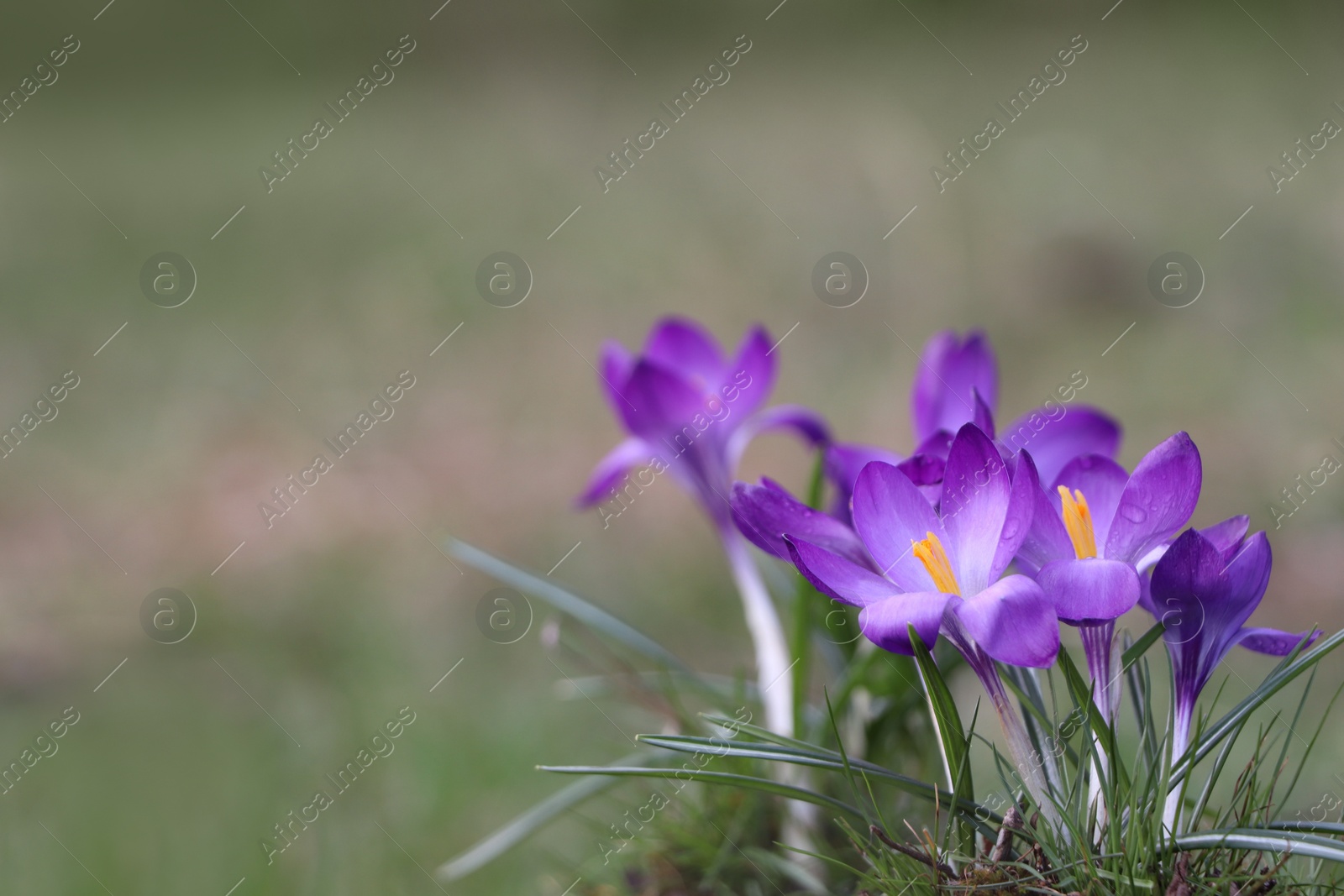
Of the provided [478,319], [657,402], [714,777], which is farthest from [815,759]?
[478,319]

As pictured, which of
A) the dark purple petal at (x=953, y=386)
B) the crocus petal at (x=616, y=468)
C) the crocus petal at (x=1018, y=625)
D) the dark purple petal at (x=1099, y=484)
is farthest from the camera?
the crocus petal at (x=616, y=468)

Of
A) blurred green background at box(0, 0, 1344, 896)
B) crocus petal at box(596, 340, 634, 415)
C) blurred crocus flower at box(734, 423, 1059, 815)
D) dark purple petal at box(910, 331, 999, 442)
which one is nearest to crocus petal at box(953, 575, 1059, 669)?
blurred crocus flower at box(734, 423, 1059, 815)

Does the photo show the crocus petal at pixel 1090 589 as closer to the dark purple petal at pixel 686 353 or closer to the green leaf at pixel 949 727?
the green leaf at pixel 949 727

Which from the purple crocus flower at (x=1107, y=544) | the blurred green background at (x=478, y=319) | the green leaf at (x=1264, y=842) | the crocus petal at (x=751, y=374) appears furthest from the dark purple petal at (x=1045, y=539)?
the blurred green background at (x=478, y=319)

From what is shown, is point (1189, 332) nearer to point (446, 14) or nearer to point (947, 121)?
point (947, 121)

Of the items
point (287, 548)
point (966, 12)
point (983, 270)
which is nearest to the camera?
point (287, 548)

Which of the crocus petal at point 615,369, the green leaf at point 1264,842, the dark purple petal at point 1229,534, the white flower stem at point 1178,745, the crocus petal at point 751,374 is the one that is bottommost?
the green leaf at point 1264,842

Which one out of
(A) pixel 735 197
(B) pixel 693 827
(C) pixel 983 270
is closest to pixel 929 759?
(B) pixel 693 827
